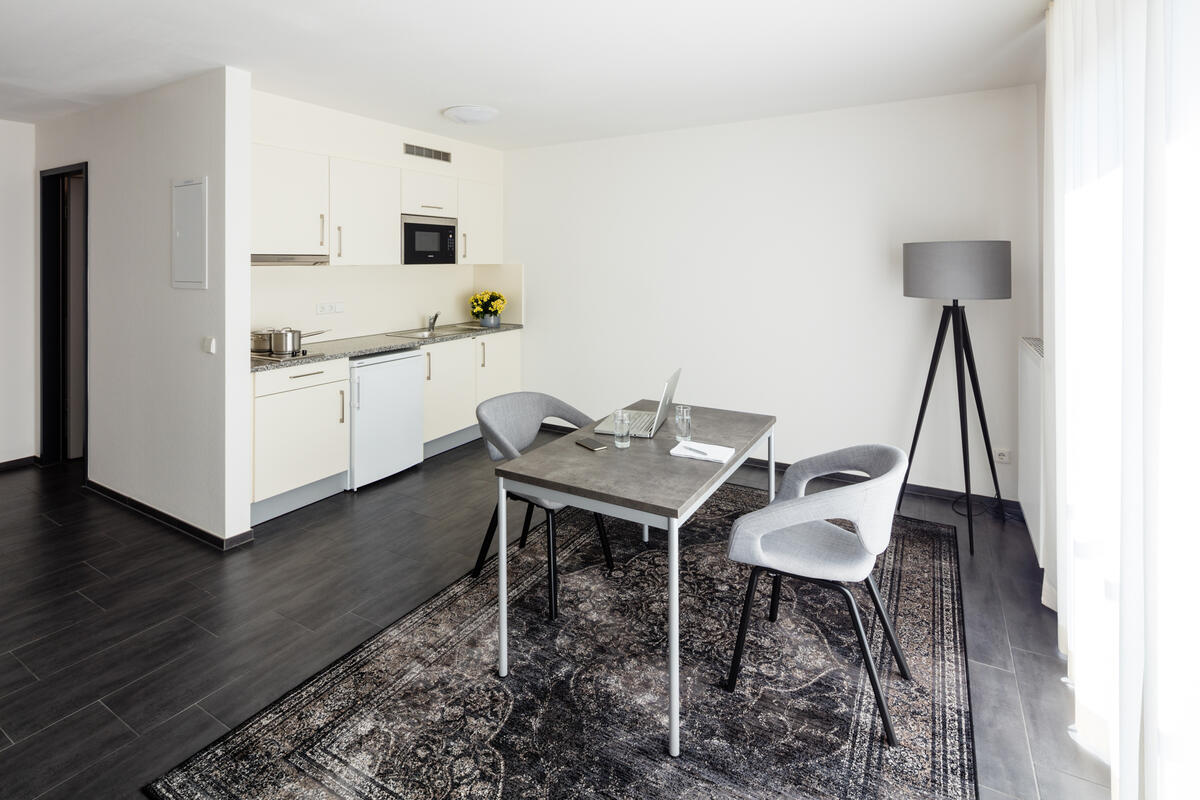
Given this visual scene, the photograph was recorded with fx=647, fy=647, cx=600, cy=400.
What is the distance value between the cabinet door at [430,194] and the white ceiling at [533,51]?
0.69m

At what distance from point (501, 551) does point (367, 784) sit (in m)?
0.82

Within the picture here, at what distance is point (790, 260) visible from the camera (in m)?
4.71

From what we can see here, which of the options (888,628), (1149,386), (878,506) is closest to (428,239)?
(878,506)

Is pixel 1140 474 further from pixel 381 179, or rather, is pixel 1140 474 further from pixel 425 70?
pixel 381 179

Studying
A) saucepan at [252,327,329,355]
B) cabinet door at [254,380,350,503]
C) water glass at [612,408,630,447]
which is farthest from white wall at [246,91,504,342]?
water glass at [612,408,630,447]

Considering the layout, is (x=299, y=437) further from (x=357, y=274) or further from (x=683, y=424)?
(x=683, y=424)

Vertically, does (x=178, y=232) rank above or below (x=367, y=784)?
above

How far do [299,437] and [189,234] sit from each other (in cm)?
128

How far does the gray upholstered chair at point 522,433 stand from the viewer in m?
2.82

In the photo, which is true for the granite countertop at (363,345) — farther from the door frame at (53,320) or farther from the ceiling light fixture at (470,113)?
the door frame at (53,320)

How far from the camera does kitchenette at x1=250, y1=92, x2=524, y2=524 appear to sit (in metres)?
3.94

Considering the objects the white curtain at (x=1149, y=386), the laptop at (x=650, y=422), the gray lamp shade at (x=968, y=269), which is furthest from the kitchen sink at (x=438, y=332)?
the white curtain at (x=1149, y=386)

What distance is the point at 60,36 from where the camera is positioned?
2.92m

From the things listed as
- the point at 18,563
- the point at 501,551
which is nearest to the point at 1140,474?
the point at 501,551
